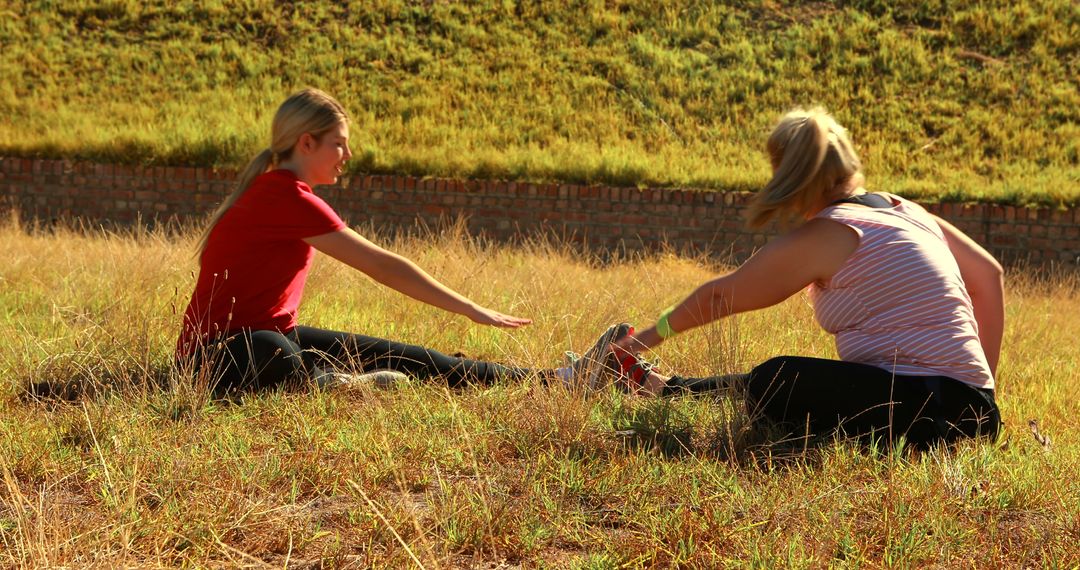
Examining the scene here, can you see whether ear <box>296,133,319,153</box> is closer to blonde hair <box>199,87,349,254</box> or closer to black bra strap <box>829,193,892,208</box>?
blonde hair <box>199,87,349,254</box>

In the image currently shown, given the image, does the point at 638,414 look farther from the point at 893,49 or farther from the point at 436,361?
the point at 893,49

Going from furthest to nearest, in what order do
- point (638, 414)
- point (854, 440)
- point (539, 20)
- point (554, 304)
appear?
point (539, 20) → point (554, 304) → point (638, 414) → point (854, 440)

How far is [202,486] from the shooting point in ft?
8.24

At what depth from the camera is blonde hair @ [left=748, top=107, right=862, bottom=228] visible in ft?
10.0

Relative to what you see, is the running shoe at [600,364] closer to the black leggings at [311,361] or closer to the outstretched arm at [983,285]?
the black leggings at [311,361]

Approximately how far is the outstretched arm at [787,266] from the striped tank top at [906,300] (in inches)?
1.4

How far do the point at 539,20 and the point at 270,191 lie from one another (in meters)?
13.5

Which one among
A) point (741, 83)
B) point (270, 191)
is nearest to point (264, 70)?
point (741, 83)

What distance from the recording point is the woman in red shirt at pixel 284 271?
353 centimetres

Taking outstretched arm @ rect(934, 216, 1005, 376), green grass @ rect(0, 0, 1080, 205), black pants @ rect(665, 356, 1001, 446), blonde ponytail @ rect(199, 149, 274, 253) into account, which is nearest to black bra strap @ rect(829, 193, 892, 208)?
outstretched arm @ rect(934, 216, 1005, 376)

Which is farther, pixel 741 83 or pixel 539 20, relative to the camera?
pixel 539 20

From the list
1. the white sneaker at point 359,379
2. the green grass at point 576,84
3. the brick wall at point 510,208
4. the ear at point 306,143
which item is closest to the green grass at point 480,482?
the white sneaker at point 359,379

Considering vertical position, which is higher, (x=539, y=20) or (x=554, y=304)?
(x=539, y=20)

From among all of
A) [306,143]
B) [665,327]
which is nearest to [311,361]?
[306,143]
